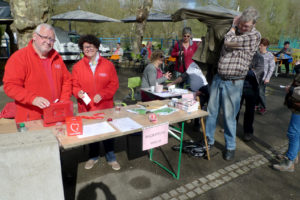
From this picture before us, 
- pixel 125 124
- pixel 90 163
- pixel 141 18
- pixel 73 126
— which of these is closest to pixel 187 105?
pixel 125 124

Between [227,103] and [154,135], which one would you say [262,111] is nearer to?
[227,103]

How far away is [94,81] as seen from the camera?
277 cm

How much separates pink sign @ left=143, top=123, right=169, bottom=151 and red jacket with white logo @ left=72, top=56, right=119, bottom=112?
854mm

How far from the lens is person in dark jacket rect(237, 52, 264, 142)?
3742 mm

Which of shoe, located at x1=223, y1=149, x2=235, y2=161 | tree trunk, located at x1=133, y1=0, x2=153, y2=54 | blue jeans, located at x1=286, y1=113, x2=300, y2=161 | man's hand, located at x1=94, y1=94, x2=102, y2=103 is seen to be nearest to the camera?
man's hand, located at x1=94, y1=94, x2=102, y2=103

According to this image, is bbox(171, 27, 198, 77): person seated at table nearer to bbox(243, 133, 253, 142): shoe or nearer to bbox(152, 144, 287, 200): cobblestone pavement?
bbox(243, 133, 253, 142): shoe

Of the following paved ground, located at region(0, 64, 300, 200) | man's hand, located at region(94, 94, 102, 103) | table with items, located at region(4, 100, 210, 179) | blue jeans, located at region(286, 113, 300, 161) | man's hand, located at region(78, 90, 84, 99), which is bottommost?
paved ground, located at region(0, 64, 300, 200)

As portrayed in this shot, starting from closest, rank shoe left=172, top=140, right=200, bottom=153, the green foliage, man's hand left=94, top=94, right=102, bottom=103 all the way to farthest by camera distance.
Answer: man's hand left=94, top=94, right=102, bottom=103 < shoe left=172, top=140, right=200, bottom=153 < the green foliage

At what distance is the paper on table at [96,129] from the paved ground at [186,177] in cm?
90

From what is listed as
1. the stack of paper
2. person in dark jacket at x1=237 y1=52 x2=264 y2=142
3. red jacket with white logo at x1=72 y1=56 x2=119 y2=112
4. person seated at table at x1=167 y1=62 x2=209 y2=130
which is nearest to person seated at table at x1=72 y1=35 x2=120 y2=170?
red jacket with white logo at x1=72 y1=56 x2=119 y2=112

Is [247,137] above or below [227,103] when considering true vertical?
below

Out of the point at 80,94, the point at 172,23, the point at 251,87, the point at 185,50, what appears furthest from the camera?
the point at 172,23

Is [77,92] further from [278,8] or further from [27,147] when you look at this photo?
[278,8]

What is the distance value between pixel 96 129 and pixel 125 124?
317 millimetres
